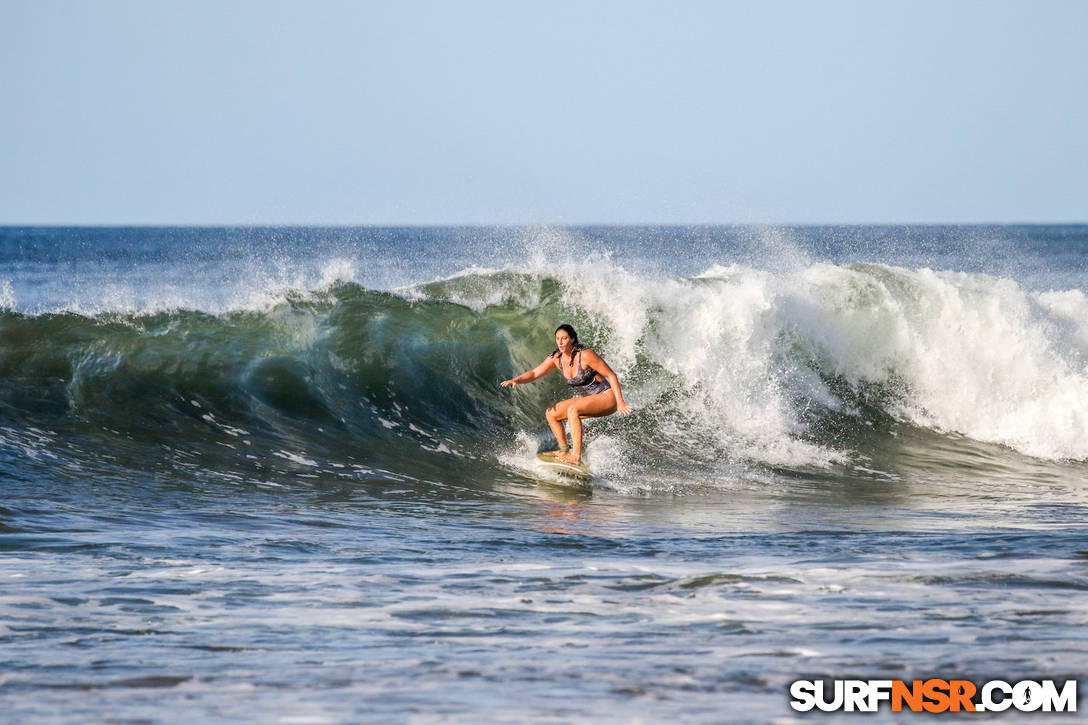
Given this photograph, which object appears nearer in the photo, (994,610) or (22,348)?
(994,610)

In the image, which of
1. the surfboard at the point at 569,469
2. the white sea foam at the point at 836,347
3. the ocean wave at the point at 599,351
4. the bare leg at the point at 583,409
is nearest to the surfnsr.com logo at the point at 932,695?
the surfboard at the point at 569,469

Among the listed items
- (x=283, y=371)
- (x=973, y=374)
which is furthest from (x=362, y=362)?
(x=973, y=374)

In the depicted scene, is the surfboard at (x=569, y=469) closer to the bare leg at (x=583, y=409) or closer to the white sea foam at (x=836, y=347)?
the bare leg at (x=583, y=409)

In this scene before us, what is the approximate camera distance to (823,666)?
15.9 ft

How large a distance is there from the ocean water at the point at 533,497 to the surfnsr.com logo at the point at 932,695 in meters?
0.11

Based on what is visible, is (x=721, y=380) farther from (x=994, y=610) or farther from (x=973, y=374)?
(x=994, y=610)

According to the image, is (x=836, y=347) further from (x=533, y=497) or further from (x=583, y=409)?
(x=533, y=497)

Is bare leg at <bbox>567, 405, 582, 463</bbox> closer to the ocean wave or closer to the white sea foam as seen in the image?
the ocean wave

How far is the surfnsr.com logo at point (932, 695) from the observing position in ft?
14.4

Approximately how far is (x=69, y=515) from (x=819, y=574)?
193 inches

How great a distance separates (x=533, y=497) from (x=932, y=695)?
529 centimetres

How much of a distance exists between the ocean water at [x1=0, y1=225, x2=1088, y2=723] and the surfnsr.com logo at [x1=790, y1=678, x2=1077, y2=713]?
110 millimetres

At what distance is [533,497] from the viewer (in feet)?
31.4

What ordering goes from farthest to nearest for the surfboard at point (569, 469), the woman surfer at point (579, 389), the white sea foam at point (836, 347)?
the white sea foam at point (836, 347) → the woman surfer at point (579, 389) → the surfboard at point (569, 469)
